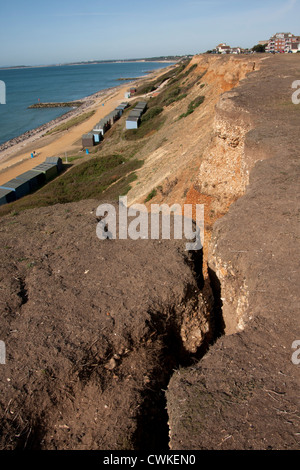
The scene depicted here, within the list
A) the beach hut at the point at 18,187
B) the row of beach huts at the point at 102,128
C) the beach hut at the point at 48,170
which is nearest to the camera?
the beach hut at the point at 18,187

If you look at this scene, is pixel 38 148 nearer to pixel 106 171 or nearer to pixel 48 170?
pixel 48 170

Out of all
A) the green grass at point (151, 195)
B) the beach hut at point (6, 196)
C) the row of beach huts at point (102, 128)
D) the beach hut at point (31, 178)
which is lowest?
the beach hut at point (6, 196)

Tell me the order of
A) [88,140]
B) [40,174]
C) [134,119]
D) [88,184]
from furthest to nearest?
1. [88,140]
2. [134,119]
3. [40,174]
4. [88,184]

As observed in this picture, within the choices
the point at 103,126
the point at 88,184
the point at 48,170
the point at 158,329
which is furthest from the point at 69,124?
the point at 158,329

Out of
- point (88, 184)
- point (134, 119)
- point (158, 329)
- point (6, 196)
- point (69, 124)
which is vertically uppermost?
point (134, 119)

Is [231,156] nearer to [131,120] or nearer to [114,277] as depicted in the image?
[114,277]

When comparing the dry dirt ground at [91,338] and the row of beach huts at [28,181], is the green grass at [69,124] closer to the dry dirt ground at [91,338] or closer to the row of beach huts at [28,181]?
the row of beach huts at [28,181]

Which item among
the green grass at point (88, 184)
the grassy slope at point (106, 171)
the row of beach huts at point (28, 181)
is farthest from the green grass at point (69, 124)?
the green grass at point (88, 184)
